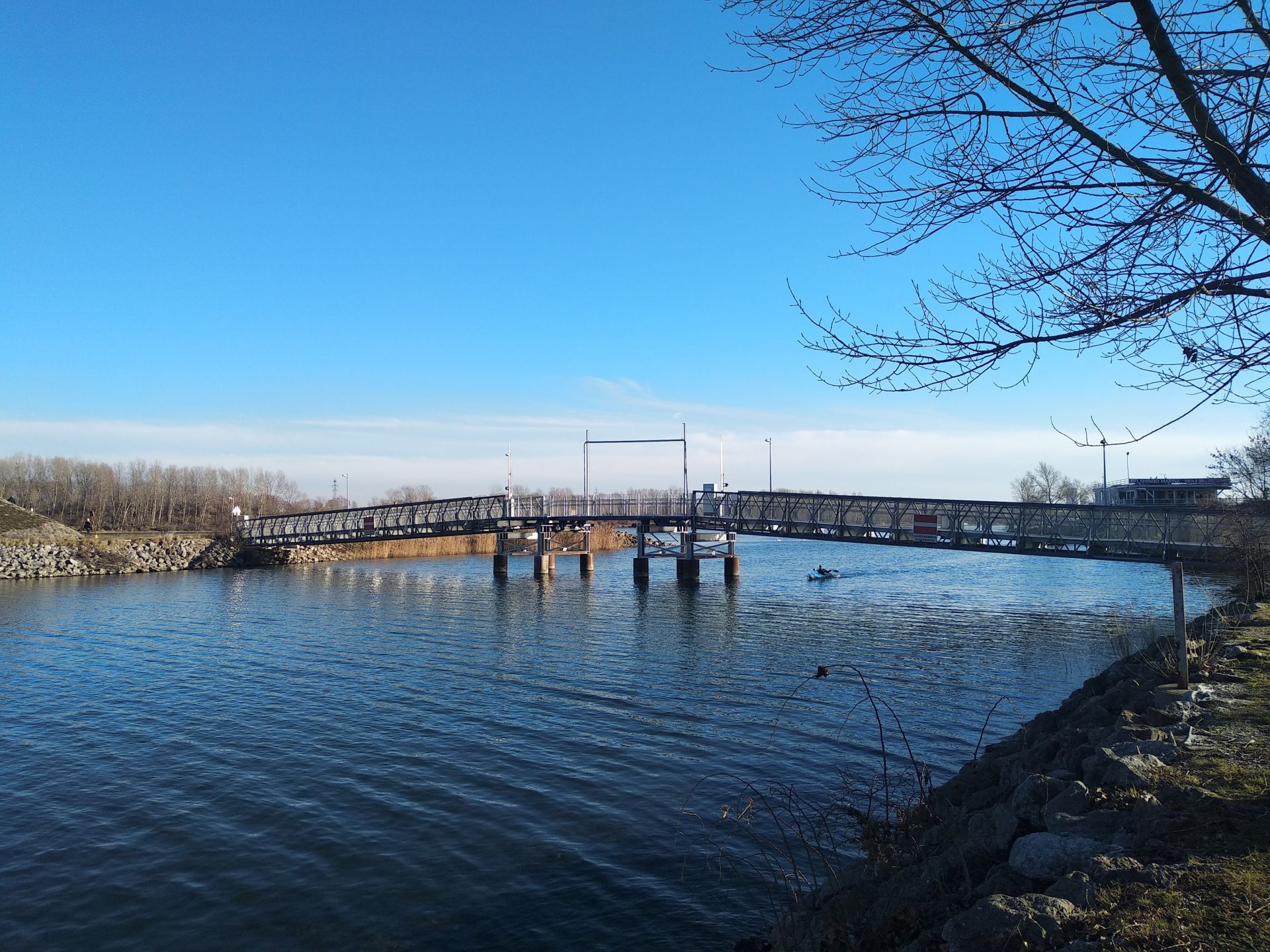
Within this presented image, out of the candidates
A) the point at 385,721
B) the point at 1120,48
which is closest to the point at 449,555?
the point at 385,721

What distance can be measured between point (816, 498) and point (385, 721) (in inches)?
1232

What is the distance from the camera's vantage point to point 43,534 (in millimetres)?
69062

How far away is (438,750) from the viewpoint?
14945 millimetres

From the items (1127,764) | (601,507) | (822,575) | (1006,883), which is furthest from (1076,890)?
(601,507)

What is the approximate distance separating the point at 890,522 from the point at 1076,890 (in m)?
37.3

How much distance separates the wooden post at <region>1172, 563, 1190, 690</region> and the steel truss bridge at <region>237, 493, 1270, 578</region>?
18.4 meters

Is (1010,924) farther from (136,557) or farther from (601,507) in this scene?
(136,557)

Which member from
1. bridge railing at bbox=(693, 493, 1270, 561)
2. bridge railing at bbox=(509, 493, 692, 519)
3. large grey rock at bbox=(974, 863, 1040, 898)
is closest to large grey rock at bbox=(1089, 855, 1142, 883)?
large grey rock at bbox=(974, 863, 1040, 898)

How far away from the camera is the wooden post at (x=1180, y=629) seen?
33.2ft

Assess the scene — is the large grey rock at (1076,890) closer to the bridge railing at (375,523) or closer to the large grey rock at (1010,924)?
the large grey rock at (1010,924)

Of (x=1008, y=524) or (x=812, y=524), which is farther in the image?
(x=812, y=524)

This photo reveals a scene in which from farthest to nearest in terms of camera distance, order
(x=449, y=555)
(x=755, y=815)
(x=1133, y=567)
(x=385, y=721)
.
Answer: (x=449, y=555) < (x=1133, y=567) < (x=385, y=721) < (x=755, y=815)

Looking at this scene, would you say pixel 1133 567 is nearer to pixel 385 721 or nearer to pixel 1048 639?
pixel 1048 639

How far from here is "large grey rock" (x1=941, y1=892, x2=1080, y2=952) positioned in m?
4.59
